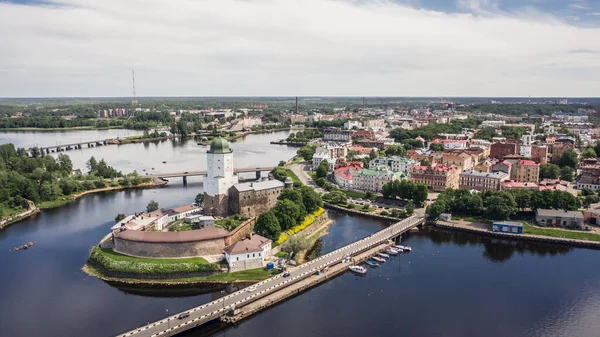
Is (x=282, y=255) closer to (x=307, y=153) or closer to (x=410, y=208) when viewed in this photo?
(x=410, y=208)

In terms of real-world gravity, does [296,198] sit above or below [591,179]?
above

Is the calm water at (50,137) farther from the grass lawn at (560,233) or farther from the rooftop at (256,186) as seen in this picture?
the grass lawn at (560,233)

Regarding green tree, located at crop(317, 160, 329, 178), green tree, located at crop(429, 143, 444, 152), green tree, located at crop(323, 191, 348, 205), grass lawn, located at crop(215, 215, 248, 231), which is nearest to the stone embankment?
green tree, located at crop(323, 191, 348, 205)

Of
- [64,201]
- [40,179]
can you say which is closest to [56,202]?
[64,201]

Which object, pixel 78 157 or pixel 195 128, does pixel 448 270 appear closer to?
pixel 78 157

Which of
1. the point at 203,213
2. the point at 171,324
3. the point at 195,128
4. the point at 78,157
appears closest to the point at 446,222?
the point at 203,213

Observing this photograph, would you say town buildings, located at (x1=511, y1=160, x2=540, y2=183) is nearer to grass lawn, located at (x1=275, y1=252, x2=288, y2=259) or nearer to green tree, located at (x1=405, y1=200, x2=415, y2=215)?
green tree, located at (x1=405, y1=200, x2=415, y2=215)

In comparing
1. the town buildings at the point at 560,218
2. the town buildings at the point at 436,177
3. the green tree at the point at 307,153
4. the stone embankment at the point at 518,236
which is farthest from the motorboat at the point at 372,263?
the green tree at the point at 307,153
